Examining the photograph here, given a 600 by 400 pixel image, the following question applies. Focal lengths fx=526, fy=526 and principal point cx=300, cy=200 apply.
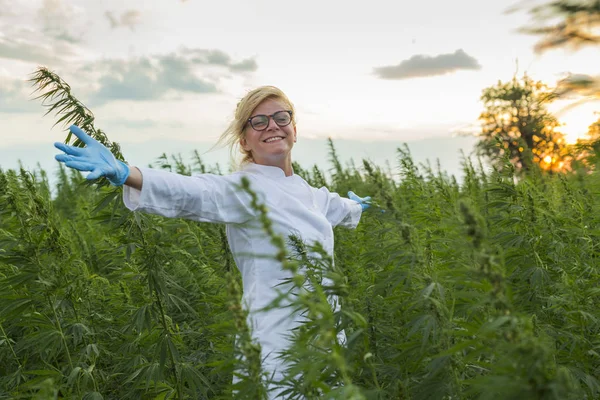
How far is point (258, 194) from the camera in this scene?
3143mm

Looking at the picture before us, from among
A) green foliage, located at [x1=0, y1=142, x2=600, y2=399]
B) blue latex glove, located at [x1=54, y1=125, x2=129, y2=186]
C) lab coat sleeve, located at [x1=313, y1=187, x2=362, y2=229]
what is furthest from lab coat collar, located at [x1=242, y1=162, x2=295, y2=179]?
blue latex glove, located at [x1=54, y1=125, x2=129, y2=186]

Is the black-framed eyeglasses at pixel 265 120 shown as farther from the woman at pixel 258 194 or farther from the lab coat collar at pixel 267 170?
the lab coat collar at pixel 267 170

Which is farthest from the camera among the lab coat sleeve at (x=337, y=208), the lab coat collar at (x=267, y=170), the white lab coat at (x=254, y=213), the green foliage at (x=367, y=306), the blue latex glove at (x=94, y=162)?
the lab coat sleeve at (x=337, y=208)

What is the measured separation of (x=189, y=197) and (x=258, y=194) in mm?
426

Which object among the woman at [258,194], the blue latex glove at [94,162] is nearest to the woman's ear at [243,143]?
the woman at [258,194]

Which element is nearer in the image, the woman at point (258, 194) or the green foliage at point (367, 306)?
the green foliage at point (367, 306)

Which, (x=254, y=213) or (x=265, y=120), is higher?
(x=265, y=120)

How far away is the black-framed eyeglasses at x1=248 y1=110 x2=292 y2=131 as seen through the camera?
11.8 ft

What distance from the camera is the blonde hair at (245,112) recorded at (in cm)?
364

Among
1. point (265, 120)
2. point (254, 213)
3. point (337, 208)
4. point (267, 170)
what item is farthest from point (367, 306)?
point (265, 120)

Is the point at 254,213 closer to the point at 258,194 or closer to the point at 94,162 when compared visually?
the point at 258,194

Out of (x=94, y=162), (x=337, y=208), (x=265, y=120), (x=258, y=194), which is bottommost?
(x=337, y=208)

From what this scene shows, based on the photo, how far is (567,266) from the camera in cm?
355

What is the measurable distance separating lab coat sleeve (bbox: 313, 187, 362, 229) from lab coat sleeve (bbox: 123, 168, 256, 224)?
1.01 m
